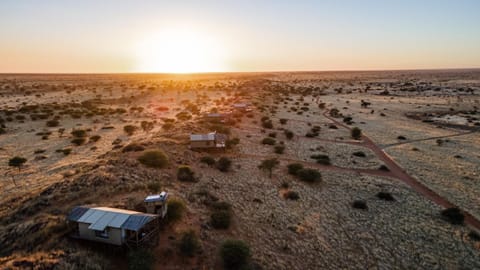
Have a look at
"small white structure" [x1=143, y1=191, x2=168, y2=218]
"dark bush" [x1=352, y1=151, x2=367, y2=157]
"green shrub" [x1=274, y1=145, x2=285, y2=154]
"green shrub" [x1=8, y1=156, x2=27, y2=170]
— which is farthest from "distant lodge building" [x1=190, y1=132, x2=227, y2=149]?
"dark bush" [x1=352, y1=151, x2=367, y2=157]

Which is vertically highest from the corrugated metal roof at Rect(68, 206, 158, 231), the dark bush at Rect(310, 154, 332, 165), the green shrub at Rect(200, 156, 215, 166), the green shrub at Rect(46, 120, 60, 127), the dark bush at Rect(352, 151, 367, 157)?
the corrugated metal roof at Rect(68, 206, 158, 231)

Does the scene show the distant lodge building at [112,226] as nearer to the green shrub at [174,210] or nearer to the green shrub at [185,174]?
→ the green shrub at [174,210]

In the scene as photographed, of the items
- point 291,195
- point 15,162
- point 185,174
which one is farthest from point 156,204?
point 15,162

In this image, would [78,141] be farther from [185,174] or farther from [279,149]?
[279,149]

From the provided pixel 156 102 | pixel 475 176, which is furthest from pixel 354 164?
pixel 156 102

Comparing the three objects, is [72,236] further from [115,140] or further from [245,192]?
[115,140]

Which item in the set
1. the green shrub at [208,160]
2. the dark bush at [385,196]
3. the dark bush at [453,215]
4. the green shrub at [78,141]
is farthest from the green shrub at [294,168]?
the green shrub at [78,141]

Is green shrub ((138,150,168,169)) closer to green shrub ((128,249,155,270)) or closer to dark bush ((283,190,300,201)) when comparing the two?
dark bush ((283,190,300,201))
